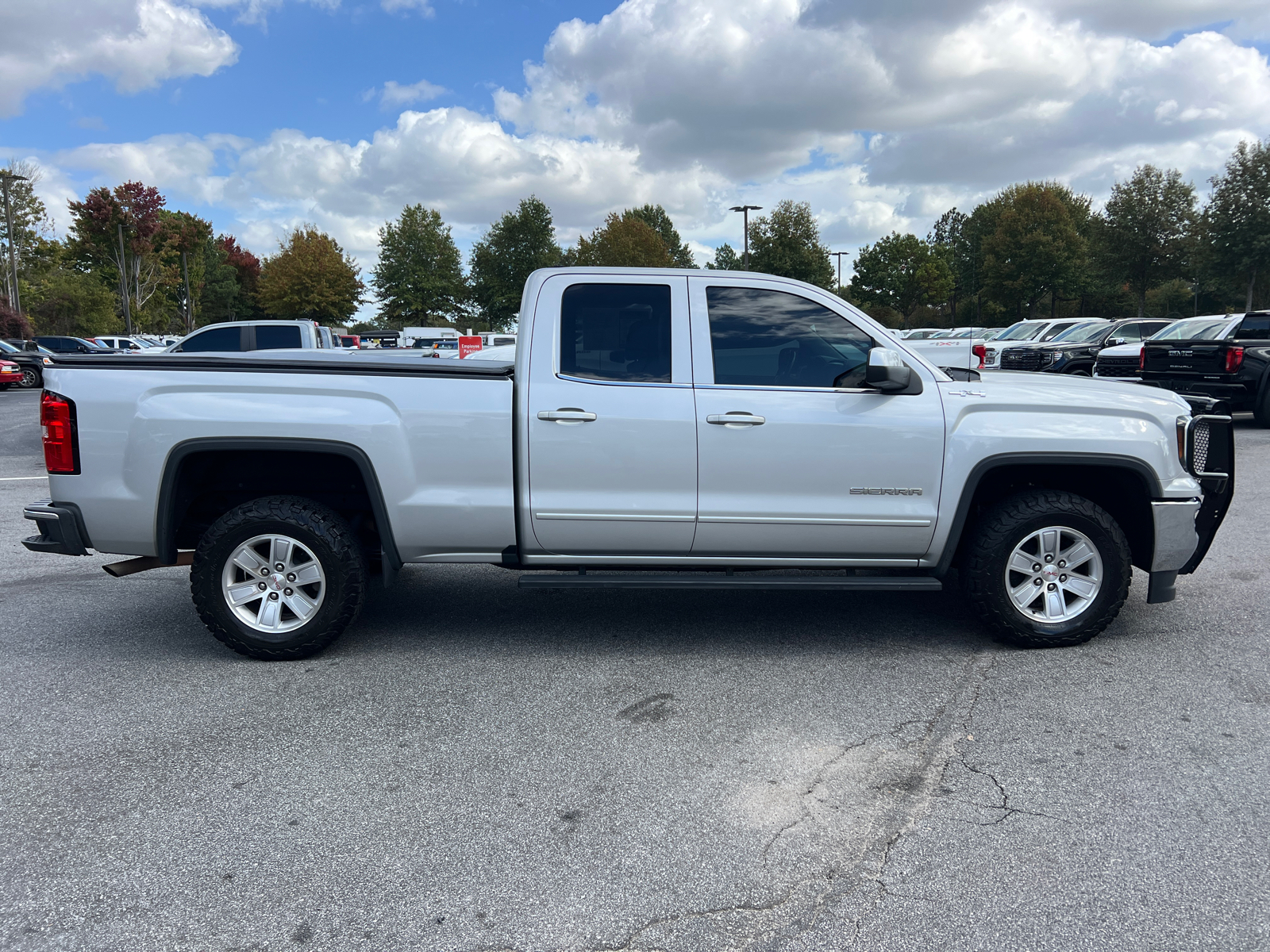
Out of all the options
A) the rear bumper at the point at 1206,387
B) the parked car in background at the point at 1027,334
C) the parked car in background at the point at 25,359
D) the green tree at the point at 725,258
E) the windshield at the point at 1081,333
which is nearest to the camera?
the rear bumper at the point at 1206,387

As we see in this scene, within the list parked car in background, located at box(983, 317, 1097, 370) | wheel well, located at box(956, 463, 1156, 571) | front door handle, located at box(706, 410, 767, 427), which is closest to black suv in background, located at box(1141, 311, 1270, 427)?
parked car in background, located at box(983, 317, 1097, 370)

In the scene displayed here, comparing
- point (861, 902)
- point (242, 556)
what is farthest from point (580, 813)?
point (242, 556)

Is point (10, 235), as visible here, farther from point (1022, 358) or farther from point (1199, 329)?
point (1199, 329)

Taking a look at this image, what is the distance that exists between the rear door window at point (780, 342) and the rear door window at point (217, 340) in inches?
472

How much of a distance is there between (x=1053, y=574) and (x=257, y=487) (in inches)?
166

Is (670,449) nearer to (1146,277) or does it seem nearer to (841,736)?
(841,736)

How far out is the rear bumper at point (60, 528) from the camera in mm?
4508

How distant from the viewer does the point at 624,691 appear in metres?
4.25

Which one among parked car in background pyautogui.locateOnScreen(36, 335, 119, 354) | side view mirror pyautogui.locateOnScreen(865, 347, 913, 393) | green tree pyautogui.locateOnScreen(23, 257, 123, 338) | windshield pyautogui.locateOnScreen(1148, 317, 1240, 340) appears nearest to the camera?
side view mirror pyautogui.locateOnScreen(865, 347, 913, 393)

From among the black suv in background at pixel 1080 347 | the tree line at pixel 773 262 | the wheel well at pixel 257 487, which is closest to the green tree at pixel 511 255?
the tree line at pixel 773 262

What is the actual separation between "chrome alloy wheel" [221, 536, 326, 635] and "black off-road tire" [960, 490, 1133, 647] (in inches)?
131

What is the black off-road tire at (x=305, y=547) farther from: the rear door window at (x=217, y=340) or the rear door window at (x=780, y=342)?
the rear door window at (x=217, y=340)

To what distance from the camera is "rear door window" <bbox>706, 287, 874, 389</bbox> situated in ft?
15.2

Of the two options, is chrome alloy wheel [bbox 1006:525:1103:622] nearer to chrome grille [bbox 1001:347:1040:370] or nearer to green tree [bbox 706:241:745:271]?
chrome grille [bbox 1001:347:1040:370]
